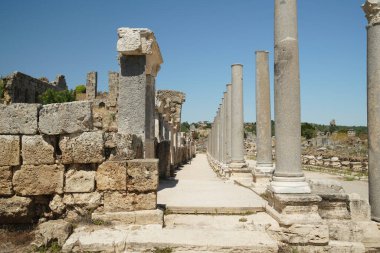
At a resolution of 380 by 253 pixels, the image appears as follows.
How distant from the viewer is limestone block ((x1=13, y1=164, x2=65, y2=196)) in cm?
528

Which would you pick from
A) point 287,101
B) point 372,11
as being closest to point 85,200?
point 287,101

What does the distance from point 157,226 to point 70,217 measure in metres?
1.52

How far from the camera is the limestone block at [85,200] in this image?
17.5 feet

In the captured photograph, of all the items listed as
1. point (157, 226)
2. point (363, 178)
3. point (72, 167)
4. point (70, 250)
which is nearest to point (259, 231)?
point (157, 226)

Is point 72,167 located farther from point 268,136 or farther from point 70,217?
point 268,136

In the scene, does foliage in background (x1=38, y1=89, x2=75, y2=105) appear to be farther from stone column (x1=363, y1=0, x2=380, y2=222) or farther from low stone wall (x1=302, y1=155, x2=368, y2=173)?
stone column (x1=363, y1=0, x2=380, y2=222)

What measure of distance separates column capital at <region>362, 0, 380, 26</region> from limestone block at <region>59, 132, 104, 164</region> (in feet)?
19.6

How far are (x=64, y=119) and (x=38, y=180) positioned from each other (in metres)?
1.10

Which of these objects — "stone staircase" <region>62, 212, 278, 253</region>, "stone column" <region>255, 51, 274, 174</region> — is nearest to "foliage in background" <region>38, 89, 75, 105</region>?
"stone column" <region>255, 51, 274, 174</region>

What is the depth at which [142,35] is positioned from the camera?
7.91 metres

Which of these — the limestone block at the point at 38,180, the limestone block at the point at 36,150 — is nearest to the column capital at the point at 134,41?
the limestone block at the point at 36,150

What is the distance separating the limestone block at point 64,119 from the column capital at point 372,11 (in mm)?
6032

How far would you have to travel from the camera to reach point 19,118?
5.33 m

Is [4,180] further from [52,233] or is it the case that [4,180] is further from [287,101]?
[287,101]
